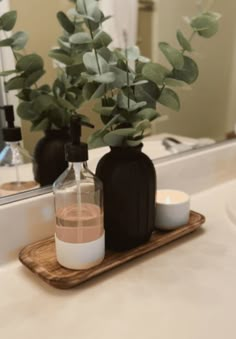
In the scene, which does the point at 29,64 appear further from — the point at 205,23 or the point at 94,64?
the point at 205,23

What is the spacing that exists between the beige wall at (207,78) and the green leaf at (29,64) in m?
0.46

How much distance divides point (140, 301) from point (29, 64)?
48 centimetres

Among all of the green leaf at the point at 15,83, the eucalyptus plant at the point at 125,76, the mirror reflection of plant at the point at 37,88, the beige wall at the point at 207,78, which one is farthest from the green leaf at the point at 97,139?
the beige wall at the point at 207,78

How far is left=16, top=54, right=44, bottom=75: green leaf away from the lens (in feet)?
2.39

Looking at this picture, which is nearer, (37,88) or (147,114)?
(147,114)

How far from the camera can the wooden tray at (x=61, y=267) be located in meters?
0.60

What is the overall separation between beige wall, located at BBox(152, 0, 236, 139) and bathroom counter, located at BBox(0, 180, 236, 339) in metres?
0.53

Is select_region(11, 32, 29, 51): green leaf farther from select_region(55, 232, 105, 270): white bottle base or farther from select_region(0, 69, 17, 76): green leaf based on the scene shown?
select_region(55, 232, 105, 270): white bottle base

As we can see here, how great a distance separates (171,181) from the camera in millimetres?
950

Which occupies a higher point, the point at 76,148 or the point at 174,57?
the point at 174,57

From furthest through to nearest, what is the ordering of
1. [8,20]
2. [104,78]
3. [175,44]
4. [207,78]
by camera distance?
[207,78]
[175,44]
[8,20]
[104,78]

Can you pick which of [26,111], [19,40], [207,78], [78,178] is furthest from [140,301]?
[207,78]

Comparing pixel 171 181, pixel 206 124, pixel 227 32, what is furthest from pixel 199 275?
pixel 227 32

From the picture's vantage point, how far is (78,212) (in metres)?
0.64
